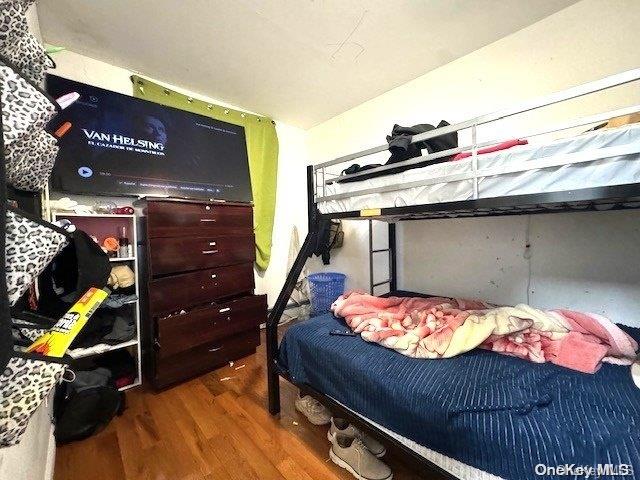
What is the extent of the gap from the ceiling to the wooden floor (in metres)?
2.30

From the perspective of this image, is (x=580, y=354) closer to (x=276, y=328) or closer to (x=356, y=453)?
(x=356, y=453)

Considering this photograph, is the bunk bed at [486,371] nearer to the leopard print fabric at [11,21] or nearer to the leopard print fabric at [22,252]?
the leopard print fabric at [22,252]

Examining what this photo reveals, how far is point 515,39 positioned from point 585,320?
177 centimetres

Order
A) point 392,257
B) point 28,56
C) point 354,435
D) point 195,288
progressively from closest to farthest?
point 28,56, point 354,435, point 195,288, point 392,257

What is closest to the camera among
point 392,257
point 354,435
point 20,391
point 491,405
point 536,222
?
point 20,391

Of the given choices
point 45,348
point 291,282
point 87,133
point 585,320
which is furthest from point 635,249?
point 87,133

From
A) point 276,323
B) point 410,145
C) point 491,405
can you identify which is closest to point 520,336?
point 491,405

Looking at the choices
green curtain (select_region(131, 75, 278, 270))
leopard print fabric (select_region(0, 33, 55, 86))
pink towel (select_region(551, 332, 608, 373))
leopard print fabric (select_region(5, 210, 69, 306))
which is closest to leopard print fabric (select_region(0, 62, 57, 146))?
leopard print fabric (select_region(0, 33, 55, 86))

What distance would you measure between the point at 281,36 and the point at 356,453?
235 centimetres

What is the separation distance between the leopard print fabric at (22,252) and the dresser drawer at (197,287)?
4.25 feet

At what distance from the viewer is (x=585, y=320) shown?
3.72 feet

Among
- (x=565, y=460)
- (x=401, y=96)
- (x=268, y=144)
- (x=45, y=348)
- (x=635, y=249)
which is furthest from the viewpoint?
(x=268, y=144)

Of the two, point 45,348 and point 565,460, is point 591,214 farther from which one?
point 45,348

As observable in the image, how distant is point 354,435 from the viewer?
1184 mm
